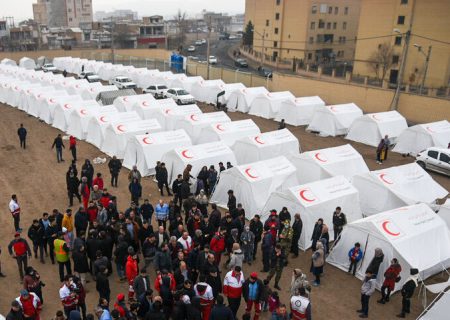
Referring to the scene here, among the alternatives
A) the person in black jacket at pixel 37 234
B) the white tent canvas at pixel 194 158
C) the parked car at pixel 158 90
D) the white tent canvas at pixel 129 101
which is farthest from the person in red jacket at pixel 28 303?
the parked car at pixel 158 90

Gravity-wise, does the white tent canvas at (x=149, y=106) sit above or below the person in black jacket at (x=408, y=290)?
above

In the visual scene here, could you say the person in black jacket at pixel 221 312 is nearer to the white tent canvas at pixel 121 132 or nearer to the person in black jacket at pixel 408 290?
the person in black jacket at pixel 408 290

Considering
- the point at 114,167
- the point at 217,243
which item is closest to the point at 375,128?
the point at 114,167

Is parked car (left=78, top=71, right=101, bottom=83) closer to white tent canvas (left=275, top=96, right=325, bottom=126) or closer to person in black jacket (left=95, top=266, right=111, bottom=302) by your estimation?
white tent canvas (left=275, top=96, right=325, bottom=126)

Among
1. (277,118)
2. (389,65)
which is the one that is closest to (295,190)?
(277,118)

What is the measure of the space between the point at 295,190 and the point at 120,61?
162 feet

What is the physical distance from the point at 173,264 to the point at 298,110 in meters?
19.1

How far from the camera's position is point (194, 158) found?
613 inches

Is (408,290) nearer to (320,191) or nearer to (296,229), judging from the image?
(296,229)

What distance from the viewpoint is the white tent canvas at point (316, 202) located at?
1181 centimetres

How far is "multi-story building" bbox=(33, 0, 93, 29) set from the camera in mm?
139750

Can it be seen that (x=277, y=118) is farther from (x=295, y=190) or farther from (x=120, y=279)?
(x=120, y=279)

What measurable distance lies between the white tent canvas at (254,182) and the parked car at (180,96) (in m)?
16.7

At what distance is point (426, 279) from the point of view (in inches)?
421
